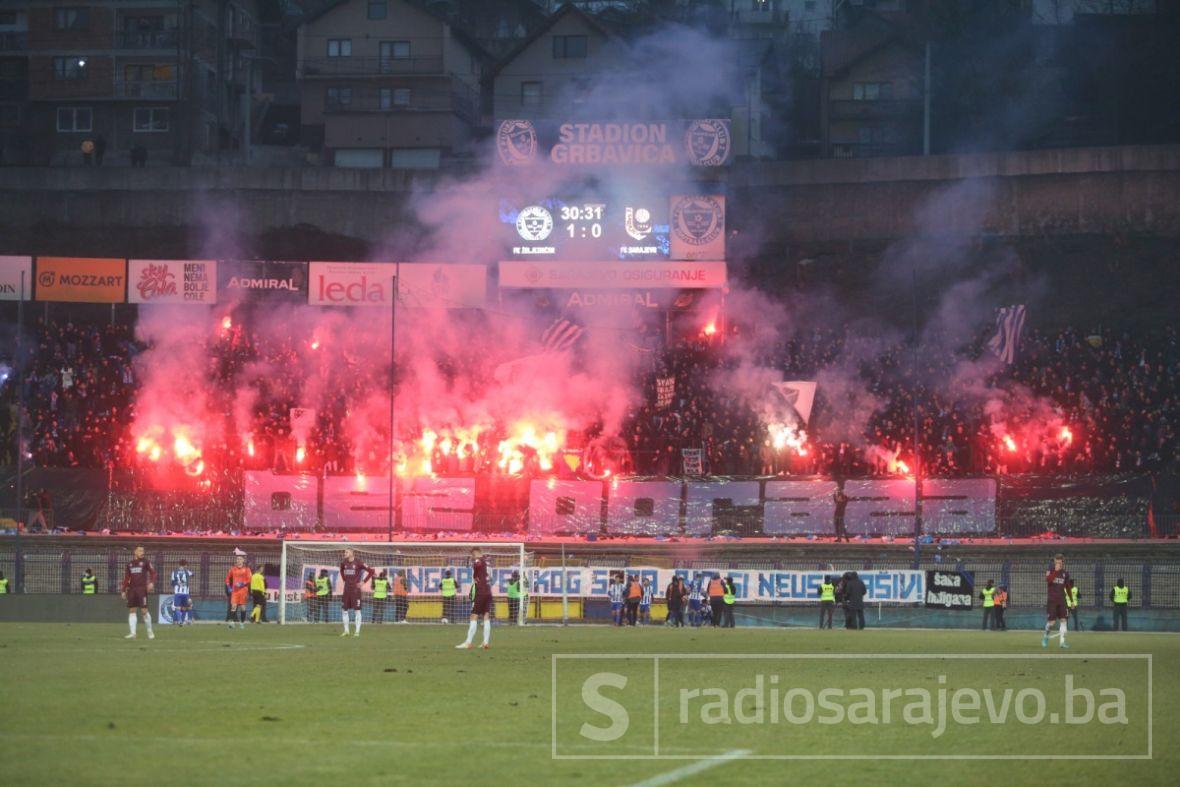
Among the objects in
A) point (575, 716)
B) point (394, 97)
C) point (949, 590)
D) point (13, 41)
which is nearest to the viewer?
point (575, 716)

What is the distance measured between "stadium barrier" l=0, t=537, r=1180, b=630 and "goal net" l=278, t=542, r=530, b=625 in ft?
0.27

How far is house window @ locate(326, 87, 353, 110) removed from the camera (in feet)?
256

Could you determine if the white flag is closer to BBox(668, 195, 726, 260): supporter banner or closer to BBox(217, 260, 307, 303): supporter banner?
BBox(668, 195, 726, 260): supporter banner

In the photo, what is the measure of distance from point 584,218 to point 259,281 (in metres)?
13.4

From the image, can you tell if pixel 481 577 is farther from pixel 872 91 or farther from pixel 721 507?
pixel 872 91

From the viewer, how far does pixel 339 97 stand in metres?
78.8

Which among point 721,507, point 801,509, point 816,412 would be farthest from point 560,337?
point 801,509

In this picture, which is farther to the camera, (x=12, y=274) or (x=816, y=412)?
(x=12, y=274)

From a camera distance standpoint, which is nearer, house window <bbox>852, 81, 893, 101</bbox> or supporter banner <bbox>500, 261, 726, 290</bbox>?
supporter banner <bbox>500, 261, 726, 290</bbox>

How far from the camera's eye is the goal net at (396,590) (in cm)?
3944

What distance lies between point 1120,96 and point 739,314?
1044 inches

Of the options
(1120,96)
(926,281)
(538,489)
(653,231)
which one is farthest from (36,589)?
(1120,96)

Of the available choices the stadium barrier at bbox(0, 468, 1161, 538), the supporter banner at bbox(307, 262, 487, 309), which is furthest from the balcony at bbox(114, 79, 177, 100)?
the stadium barrier at bbox(0, 468, 1161, 538)

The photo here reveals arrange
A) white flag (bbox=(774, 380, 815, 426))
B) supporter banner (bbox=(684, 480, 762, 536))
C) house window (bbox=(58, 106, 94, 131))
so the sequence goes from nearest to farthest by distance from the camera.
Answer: supporter banner (bbox=(684, 480, 762, 536)) → white flag (bbox=(774, 380, 815, 426)) → house window (bbox=(58, 106, 94, 131))
